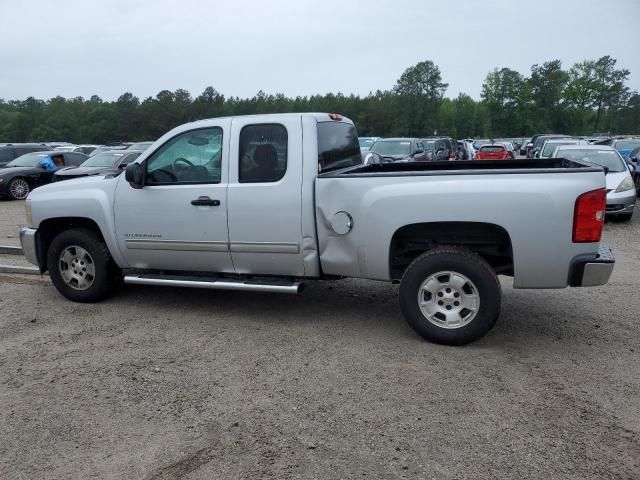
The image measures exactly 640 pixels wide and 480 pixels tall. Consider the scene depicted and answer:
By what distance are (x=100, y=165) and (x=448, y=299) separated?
1366cm

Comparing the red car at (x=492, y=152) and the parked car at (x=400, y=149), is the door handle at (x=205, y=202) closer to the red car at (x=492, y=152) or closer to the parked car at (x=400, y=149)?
the parked car at (x=400, y=149)

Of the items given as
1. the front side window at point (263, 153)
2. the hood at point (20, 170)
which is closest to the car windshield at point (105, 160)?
the hood at point (20, 170)

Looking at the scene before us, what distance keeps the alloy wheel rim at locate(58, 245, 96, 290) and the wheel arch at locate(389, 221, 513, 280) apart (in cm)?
327

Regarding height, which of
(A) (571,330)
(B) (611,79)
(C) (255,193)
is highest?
(B) (611,79)

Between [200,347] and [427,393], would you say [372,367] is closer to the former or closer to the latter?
[427,393]

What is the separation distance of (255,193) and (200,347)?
4.81 feet

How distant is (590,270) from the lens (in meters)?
4.33

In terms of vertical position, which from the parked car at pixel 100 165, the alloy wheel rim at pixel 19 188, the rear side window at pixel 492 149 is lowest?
the alloy wheel rim at pixel 19 188

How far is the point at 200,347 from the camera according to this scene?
486 cm

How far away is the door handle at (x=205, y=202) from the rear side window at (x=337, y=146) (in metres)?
1.03

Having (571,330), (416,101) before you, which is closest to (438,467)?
(571,330)

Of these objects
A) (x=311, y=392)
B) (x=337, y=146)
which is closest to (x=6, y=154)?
(x=337, y=146)

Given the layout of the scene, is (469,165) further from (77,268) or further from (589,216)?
(77,268)

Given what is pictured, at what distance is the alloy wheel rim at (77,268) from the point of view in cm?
599
